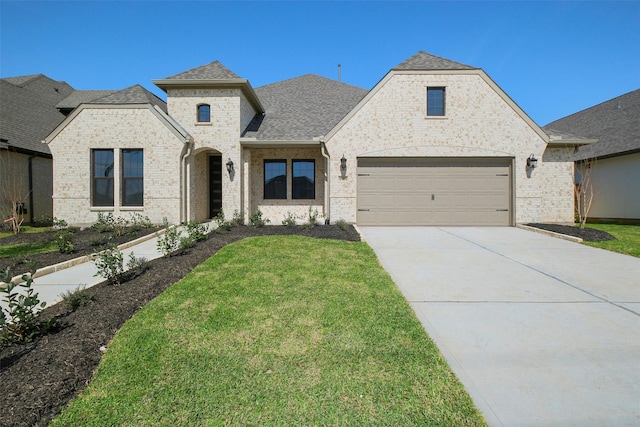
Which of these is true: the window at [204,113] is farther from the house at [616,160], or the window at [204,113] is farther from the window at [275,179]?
the house at [616,160]

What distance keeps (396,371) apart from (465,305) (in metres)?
2.13

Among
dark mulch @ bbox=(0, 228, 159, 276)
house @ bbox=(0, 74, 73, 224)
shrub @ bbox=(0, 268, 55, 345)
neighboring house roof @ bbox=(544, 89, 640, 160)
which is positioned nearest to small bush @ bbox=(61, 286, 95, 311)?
shrub @ bbox=(0, 268, 55, 345)

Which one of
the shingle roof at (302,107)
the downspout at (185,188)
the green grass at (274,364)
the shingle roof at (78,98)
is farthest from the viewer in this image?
the shingle roof at (78,98)

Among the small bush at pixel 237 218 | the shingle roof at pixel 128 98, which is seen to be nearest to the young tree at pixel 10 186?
the shingle roof at pixel 128 98

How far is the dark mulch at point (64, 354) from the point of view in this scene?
8.09 feet

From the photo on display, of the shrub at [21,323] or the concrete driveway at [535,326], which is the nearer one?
the concrete driveway at [535,326]

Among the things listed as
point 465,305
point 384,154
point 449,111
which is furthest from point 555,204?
point 465,305

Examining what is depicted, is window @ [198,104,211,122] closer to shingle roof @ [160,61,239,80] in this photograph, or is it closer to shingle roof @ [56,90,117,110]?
shingle roof @ [160,61,239,80]

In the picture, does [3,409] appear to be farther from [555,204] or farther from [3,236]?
[555,204]

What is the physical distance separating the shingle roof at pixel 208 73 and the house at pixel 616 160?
13.7m

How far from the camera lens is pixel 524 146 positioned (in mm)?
12352

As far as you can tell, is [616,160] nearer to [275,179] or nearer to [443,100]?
[443,100]

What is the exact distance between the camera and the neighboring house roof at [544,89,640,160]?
52.3ft

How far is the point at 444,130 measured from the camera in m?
12.4
